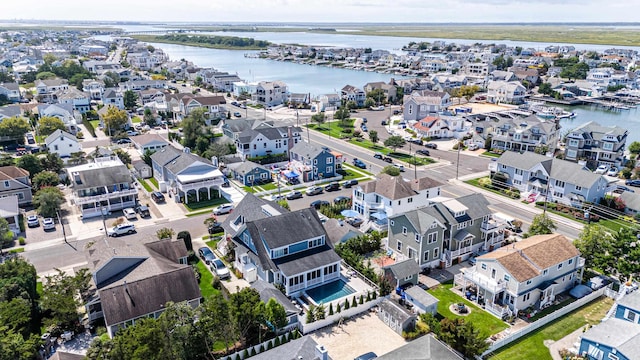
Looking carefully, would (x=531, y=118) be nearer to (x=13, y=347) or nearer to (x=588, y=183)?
(x=588, y=183)

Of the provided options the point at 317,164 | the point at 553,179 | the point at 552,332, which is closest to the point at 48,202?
the point at 317,164

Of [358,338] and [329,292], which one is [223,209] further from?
[358,338]

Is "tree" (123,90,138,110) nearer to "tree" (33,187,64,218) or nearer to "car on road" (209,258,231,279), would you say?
"tree" (33,187,64,218)

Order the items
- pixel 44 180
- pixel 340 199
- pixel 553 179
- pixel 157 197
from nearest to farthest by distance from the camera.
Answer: pixel 340 199
pixel 157 197
pixel 553 179
pixel 44 180

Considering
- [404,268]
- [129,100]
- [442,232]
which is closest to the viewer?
[404,268]

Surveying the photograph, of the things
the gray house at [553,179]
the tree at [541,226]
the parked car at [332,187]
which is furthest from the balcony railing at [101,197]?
the gray house at [553,179]

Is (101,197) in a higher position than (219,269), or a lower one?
higher

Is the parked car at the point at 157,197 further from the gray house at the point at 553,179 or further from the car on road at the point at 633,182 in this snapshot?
the car on road at the point at 633,182
